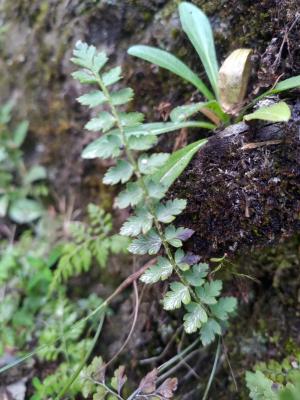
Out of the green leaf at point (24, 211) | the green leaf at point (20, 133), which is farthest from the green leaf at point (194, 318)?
the green leaf at point (20, 133)

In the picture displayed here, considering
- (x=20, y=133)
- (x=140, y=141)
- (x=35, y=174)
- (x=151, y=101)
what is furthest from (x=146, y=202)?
(x=20, y=133)

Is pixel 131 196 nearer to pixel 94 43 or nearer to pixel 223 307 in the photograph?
pixel 223 307

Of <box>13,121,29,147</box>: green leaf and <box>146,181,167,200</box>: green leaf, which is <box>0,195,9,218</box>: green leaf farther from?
<box>146,181,167,200</box>: green leaf

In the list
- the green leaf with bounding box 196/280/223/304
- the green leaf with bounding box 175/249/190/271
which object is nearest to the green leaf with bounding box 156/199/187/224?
the green leaf with bounding box 175/249/190/271

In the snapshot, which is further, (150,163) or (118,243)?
(118,243)

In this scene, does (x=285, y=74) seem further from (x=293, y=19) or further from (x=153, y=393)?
(x=153, y=393)

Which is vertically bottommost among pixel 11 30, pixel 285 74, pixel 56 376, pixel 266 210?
pixel 56 376

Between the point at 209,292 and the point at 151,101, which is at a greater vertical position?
the point at 151,101

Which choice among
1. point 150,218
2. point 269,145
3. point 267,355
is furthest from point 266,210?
point 267,355
